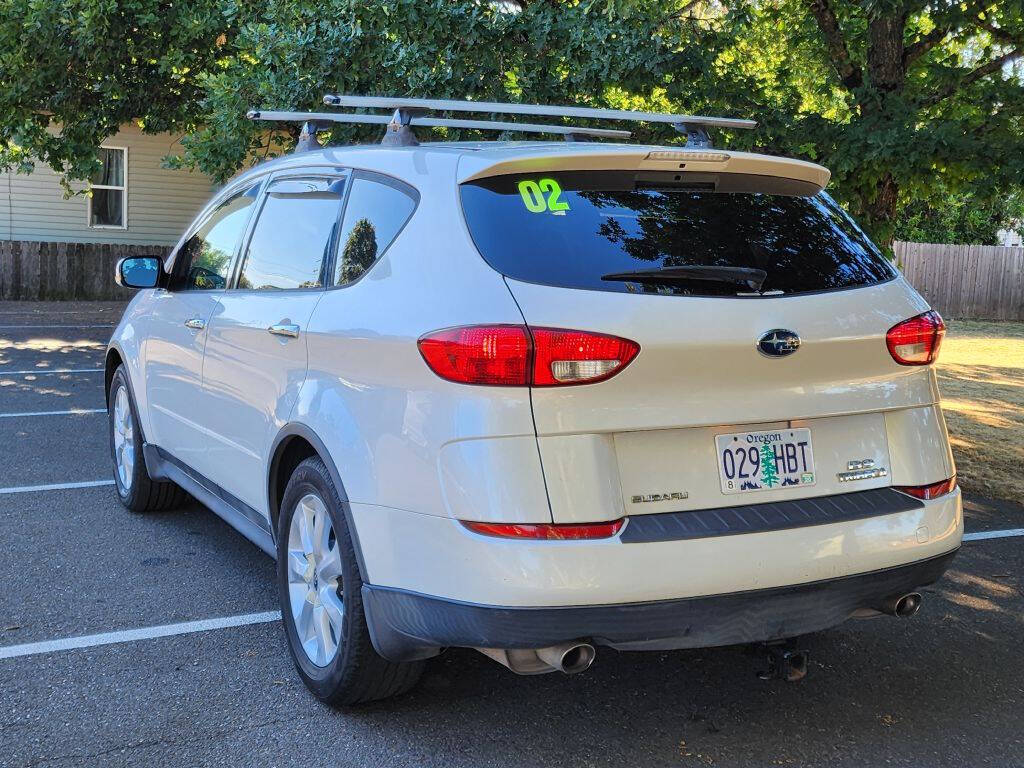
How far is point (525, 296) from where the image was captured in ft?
10.1

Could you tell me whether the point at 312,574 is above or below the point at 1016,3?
below

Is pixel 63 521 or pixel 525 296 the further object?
pixel 63 521

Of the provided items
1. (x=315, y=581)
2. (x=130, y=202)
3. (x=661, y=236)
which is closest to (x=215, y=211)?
(x=315, y=581)

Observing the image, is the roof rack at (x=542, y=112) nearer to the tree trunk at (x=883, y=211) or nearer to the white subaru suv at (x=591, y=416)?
the white subaru suv at (x=591, y=416)

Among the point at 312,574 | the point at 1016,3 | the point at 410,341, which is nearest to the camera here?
the point at 410,341

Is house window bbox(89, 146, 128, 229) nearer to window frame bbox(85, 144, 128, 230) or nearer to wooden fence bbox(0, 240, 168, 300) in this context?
window frame bbox(85, 144, 128, 230)

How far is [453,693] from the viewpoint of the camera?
12.9ft

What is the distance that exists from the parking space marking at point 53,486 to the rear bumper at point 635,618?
4.23 metres

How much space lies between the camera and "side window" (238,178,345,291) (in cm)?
407

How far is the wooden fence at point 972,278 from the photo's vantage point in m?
25.8

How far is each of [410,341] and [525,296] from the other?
15.4 inches

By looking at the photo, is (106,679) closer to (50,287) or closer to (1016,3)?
(1016,3)

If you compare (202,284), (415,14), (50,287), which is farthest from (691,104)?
(50,287)

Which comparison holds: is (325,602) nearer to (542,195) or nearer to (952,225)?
(542,195)
